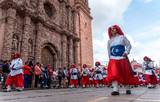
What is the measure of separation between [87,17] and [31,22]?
15.0m

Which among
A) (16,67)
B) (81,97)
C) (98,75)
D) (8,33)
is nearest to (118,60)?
(81,97)

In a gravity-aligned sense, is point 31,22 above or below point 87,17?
below

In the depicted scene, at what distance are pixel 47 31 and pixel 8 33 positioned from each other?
5984 mm

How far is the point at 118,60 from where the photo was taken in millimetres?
6051

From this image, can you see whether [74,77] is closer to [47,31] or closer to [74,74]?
[74,74]

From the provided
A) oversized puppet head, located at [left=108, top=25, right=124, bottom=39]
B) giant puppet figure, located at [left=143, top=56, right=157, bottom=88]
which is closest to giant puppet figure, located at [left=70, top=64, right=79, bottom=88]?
giant puppet figure, located at [left=143, top=56, right=157, bottom=88]

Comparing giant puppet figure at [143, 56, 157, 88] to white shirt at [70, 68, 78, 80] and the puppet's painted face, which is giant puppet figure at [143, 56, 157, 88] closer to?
white shirt at [70, 68, 78, 80]

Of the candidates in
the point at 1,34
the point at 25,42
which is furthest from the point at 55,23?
the point at 1,34

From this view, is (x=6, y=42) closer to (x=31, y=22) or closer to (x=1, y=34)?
(x=1, y=34)

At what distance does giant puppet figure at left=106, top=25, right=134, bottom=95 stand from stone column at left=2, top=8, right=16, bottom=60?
1143cm

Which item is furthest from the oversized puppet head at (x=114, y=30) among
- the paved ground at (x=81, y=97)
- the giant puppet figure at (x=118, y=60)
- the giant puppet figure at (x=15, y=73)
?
the giant puppet figure at (x=15, y=73)

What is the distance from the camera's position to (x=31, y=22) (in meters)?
20.1

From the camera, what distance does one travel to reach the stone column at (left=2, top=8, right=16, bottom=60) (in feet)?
53.3

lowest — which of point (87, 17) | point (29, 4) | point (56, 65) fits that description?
point (56, 65)
